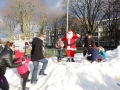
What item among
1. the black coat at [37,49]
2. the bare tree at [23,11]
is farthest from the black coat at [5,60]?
the bare tree at [23,11]

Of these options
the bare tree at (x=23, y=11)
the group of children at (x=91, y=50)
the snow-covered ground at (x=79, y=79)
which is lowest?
the snow-covered ground at (x=79, y=79)

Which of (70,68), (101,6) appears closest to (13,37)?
(101,6)

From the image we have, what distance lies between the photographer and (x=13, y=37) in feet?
150

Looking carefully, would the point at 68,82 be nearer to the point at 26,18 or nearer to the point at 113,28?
the point at 26,18

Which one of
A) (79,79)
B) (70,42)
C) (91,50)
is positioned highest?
(70,42)

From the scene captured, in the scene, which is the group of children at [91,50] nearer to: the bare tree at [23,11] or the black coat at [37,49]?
the black coat at [37,49]

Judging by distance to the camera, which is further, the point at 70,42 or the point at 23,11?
the point at 23,11

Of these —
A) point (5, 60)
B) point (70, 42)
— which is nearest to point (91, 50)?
point (70, 42)

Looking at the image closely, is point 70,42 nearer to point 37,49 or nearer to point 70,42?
point 70,42

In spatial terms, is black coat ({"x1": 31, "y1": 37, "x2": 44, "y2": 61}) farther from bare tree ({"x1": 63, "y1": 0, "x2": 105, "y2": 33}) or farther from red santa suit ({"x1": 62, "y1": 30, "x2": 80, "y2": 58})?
bare tree ({"x1": 63, "y1": 0, "x2": 105, "y2": 33})

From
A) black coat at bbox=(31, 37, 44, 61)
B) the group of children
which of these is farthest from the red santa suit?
black coat at bbox=(31, 37, 44, 61)

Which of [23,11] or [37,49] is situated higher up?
[23,11]

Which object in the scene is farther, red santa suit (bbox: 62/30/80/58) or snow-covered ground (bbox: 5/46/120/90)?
red santa suit (bbox: 62/30/80/58)

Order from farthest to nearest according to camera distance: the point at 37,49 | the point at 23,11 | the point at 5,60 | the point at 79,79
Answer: the point at 23,11 < the point at 37,49 < the point at 79,79 < the point at 5,60
